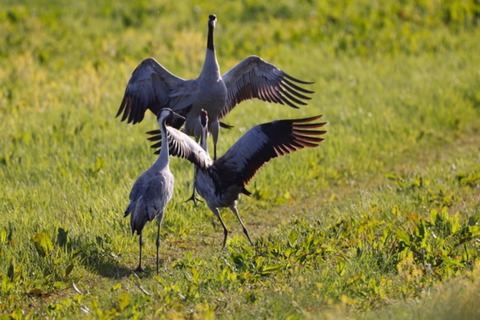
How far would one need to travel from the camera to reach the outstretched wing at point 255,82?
394 inches

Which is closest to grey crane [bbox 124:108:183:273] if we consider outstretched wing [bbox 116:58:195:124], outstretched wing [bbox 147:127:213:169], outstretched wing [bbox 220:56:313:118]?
outstretched wing [bbox 147:127:213:169]

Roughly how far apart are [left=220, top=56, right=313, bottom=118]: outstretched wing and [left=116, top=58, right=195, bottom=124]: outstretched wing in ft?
1.69

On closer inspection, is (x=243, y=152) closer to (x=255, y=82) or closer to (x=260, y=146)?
(x=260, y=146)

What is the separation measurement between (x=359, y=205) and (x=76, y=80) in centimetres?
608

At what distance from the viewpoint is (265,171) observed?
32.9 ft

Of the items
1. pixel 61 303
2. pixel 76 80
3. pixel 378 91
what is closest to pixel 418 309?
pixel 61 303

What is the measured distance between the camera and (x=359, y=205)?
871 cm

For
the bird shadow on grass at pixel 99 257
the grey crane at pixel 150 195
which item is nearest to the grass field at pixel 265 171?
the bird shadow on grass at pixel 99 257

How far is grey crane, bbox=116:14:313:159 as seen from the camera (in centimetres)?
959

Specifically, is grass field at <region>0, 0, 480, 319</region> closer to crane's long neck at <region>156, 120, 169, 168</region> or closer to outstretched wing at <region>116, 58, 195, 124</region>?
outstretched wing at <region>116, 58, 195, 124</region>

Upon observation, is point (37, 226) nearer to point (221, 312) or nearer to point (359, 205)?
point (221, 312)

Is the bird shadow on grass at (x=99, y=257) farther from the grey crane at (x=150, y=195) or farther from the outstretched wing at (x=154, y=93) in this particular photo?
the outstretched wing at (x=154, y=93)

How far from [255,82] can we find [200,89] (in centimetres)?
82

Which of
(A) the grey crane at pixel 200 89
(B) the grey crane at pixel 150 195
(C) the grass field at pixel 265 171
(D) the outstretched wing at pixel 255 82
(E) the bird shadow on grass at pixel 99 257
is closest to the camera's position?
(C) the grass field at pixel 265 171
